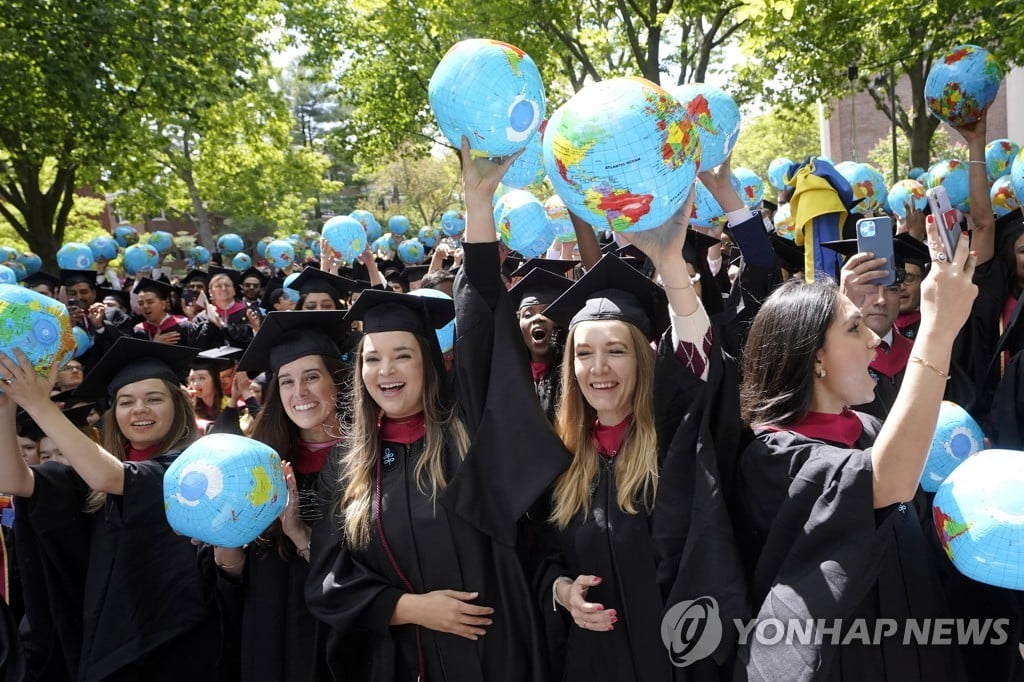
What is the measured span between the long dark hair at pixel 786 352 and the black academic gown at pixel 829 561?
97 millimetres

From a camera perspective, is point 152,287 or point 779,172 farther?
point 779,172

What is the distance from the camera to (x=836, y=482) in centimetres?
211

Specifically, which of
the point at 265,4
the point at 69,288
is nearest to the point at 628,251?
the point at 69,288

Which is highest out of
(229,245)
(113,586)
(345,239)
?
(229,245)

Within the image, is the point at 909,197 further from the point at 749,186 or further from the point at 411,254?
the point at 411,254

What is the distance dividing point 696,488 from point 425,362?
4.04 ft

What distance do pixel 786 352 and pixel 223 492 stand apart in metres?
1.86

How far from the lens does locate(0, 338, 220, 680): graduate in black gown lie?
3209 mm

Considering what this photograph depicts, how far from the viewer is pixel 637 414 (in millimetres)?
2781

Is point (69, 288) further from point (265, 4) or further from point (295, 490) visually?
point (265, 4)

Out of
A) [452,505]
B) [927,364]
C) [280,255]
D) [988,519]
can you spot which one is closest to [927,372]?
[927,364]

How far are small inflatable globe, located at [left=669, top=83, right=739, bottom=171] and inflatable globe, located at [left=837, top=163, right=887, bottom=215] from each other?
4044 millimetres

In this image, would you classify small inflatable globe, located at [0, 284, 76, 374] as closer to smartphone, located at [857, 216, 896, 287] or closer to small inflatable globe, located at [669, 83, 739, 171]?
small inflatable globe, located at [669, 83, 739, 171]

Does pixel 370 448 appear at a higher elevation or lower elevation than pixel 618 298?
lower
